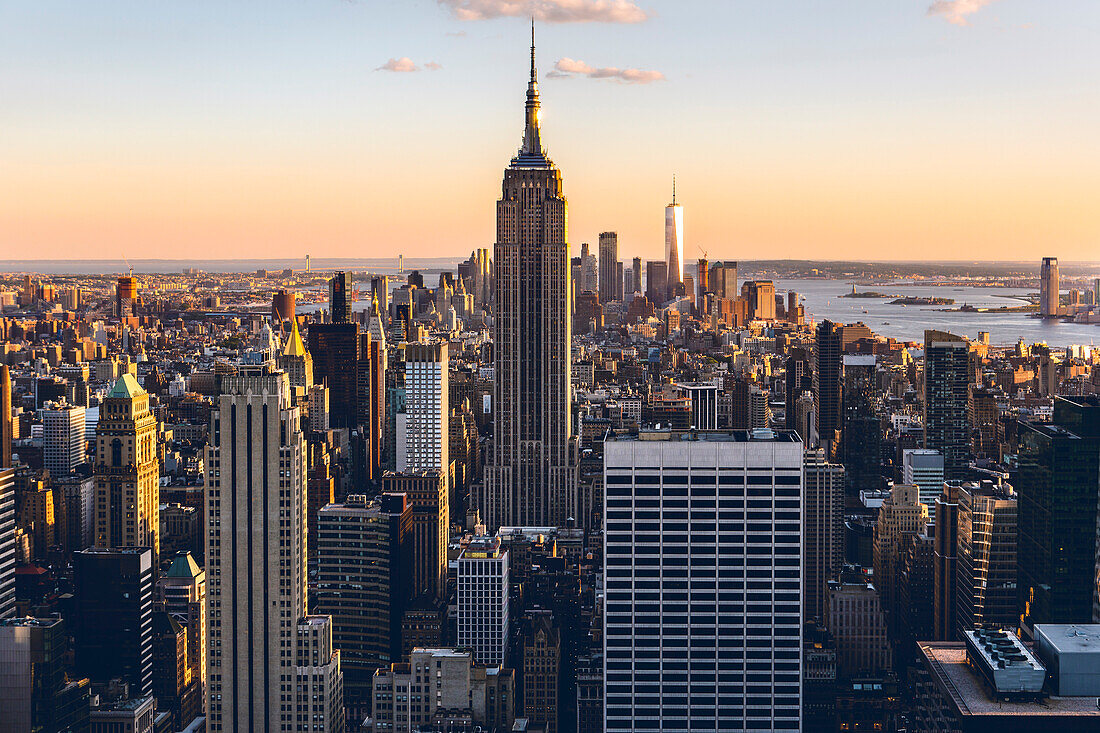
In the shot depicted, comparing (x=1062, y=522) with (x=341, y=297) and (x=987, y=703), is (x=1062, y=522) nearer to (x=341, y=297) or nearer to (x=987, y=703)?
(x=987, y=703)

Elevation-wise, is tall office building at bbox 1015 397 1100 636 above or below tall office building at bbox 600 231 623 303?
below

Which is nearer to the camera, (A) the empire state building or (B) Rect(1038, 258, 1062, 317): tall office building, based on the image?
(B) Rect(1038, 258, 1062, 317): tall office building

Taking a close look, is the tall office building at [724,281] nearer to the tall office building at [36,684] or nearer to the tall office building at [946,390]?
the tall office building at [946,390]

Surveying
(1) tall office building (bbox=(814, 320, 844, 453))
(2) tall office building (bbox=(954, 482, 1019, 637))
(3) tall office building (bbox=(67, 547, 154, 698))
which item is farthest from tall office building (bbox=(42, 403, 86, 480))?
(2) tall office building (bbox=(954, 482, 1019, 637))

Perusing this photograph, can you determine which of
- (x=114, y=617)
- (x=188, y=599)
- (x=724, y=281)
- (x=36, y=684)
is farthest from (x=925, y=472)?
(x=724, y=281)

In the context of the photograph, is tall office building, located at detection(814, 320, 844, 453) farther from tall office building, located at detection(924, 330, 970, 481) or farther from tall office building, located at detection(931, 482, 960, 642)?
tall office building, located at detection(931, 482, 960, 642)

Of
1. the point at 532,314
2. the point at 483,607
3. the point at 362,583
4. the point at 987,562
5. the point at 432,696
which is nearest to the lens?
the point at 432,696
